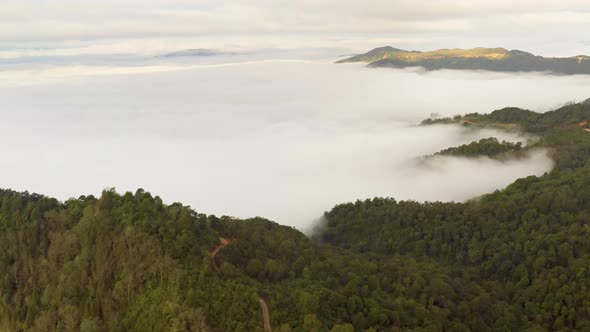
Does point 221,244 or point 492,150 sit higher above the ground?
point 492,150

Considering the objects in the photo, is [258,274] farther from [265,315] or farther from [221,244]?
[265,315]

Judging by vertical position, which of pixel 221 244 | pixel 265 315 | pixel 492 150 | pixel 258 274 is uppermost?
pixel 492 150

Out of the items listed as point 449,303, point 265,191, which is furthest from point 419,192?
point 449,303

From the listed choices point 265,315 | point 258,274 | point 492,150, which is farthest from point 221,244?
point 492,150

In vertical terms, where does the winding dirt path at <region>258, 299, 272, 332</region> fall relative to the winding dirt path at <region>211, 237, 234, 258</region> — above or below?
below

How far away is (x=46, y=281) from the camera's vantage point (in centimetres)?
5591

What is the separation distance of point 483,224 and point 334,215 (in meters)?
31.3

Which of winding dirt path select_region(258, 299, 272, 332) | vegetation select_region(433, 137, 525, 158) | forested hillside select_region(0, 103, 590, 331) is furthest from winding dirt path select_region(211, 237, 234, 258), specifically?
vegetation select_region(433, 137, 525, 158)

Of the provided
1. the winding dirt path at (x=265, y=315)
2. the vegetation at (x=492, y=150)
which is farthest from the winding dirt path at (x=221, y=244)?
the vegetation at (x=492, y=150)

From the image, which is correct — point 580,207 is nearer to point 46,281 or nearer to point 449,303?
point 449,303

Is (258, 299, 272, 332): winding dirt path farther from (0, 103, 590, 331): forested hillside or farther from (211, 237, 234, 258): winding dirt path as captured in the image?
(211, 237, 234, 258): winding dirt path

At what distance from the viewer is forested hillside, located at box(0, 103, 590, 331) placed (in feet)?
146

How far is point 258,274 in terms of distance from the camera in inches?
2016

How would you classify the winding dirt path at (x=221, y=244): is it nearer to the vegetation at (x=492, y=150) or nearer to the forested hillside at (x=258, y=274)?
the forested hillside at (x=258, y=274)
